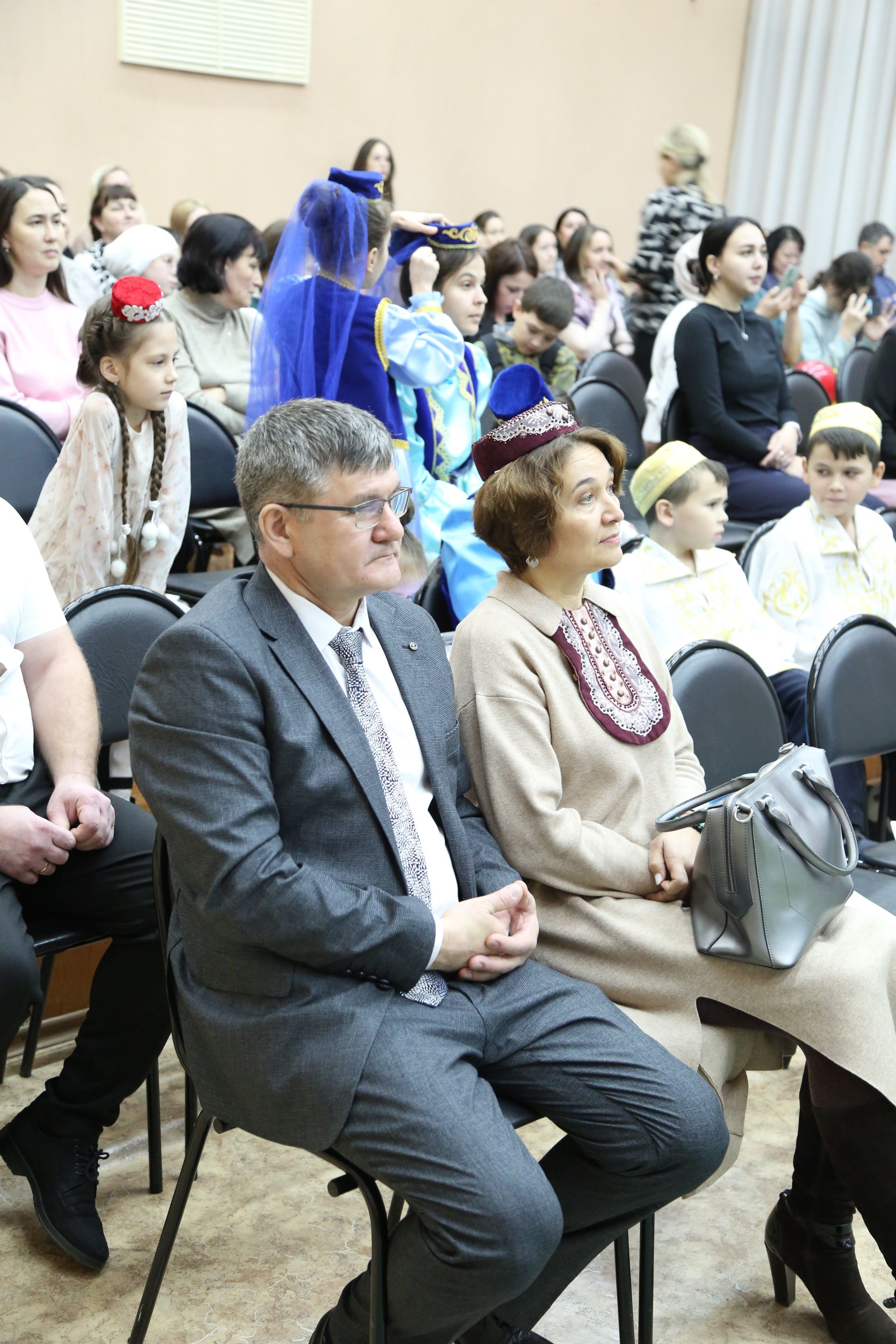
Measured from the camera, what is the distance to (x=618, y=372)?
488 cm

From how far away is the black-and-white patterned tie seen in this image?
62.4 inches

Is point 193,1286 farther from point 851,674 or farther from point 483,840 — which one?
point 851,674

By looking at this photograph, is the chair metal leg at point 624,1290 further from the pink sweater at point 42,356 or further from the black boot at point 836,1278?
the pink sweater at point 42,356

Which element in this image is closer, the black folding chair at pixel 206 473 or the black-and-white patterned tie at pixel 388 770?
the black-and-white patterned tie at pixel 388 770

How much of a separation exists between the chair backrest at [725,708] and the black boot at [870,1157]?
709mm

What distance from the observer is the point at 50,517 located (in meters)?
2.79

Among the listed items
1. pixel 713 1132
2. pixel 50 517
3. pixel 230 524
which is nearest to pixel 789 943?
pixel 713 1132

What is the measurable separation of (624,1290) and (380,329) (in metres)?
2.46

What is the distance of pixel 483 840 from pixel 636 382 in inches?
142

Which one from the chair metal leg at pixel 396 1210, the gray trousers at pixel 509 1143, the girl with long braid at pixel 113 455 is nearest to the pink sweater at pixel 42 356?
the girl with long braid at pixel 113 455

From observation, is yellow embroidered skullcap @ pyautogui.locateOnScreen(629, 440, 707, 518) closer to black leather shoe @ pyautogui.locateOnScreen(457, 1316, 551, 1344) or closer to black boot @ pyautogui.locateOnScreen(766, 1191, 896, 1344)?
black boot @ pyautogui.locateOnScreen(766, 1191, 896, 1344)

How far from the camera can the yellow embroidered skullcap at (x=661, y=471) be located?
2949mm

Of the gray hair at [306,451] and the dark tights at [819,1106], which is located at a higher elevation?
the gray hair at [306,451]

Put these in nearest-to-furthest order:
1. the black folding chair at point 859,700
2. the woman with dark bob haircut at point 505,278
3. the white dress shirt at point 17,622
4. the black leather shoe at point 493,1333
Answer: the black leather shoe at point 493,1333
the white dress shirt at point 17,622
the black folding chair at point 859,700
the woman with dark bob haircut at point 505,278
